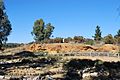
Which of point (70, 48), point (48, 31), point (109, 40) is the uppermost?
point (48, 31)

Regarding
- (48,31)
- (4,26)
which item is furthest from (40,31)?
(4,26)

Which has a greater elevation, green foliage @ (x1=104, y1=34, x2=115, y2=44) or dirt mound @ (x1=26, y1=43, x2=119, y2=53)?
green foliage @ (x1=104, y1=34, x2=115, y2=44)

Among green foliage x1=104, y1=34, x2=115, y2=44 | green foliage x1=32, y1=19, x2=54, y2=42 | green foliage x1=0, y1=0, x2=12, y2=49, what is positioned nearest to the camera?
green foliage x1=0, y1=0, x2=12, y2=49

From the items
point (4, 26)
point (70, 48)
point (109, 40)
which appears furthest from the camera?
point (109, 40)

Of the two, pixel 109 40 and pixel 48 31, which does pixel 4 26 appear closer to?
pixel 109 40

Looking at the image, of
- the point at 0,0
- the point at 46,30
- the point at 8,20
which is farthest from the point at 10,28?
the point at 46,30

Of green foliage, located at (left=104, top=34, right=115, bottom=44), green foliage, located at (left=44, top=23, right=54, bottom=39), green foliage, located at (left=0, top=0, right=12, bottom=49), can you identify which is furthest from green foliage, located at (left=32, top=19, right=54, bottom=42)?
green foliage, located at (left=0, top=0, right=12, bottom=49)

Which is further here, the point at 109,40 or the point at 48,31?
the point at 48,31

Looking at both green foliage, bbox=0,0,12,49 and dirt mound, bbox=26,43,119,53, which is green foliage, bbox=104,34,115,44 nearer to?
dirt mound, bbox=26,43,119,53

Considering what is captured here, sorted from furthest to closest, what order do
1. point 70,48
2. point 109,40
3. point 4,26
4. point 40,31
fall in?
point 40,31, point 109,40, point 70,48, point 4,26

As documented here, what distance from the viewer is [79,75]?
99.2ft

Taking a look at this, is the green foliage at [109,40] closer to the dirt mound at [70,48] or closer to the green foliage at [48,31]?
the dirt mound at [70,48]

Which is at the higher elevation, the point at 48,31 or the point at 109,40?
the point at 48,31

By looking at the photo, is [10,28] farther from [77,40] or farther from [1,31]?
[77,40]
